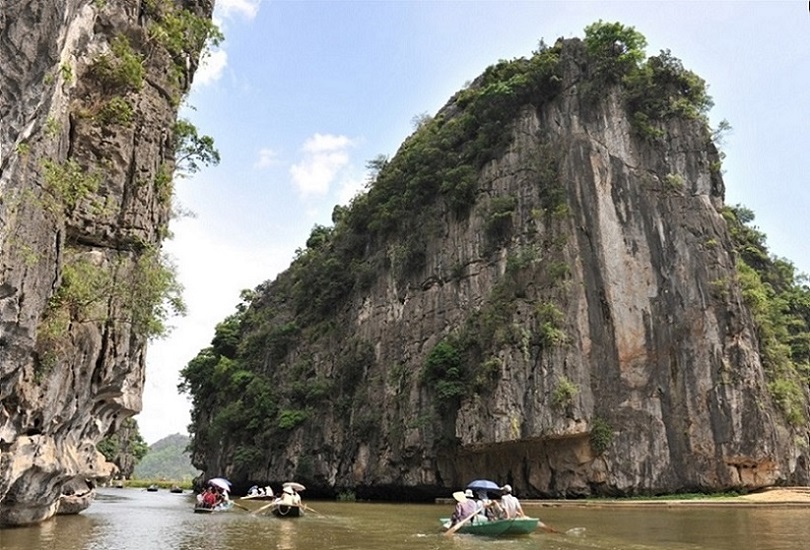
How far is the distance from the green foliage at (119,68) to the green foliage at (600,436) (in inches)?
867

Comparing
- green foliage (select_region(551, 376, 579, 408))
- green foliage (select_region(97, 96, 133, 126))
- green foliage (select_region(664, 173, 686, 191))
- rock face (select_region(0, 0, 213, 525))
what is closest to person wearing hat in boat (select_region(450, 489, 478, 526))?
rock face (select_region(0, 0, 213, 525))

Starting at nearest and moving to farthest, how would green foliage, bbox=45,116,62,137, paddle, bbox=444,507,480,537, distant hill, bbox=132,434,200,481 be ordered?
green foliage, bbox=45,116,62,137, paddle, bbox=444,507,480,537, distant hill, bbox=132,434,200,481

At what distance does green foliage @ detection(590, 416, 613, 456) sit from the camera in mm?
27000

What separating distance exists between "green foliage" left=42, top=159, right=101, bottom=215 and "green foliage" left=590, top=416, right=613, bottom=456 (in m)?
21.8

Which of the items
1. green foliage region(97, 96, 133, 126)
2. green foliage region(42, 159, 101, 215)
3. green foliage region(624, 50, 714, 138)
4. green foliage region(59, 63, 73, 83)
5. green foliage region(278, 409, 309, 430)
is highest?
green foliage region(624, 50, 714, 138)

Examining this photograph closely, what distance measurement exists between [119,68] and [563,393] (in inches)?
811

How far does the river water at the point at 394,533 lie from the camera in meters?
11.8

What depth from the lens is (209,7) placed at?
19594 mm

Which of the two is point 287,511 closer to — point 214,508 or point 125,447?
point 214,508

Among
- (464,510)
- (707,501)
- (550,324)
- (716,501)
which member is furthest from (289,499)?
(716,501)

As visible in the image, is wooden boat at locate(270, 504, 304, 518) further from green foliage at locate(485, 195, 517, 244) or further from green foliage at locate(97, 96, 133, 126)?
green foliage at locate(485, 195, 517, 244)

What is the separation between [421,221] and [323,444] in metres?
14.3

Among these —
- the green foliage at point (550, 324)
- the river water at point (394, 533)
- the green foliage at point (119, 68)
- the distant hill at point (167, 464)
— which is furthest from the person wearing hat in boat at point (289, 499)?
the distant hill at point (167, 464)

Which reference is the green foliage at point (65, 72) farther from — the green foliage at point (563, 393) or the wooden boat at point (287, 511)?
the green foliage at point (563, 393)
